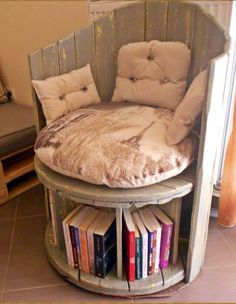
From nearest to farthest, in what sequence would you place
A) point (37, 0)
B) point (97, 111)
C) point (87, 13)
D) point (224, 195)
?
point (97, 111) → point (224, 195) → point (87, 13) → point (37, 0)

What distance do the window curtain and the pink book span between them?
0.38m

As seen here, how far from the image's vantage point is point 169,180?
0.98 metres

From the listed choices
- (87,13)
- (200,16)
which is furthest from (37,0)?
(200,16)

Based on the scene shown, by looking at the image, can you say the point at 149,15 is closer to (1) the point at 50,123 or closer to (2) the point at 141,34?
(2) the point at 141,34

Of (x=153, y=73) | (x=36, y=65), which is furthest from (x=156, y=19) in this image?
(x=36, y=65)

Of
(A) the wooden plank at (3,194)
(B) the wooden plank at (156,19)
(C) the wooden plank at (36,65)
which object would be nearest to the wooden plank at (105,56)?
(B) the wooden plank at (156,19)

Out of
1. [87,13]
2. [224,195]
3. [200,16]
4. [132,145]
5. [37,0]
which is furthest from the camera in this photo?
[37,0]

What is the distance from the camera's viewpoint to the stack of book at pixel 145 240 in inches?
41.4

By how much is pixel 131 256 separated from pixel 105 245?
100 millimetres

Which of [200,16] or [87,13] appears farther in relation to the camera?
[87,13]

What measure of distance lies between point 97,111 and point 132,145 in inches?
13.2

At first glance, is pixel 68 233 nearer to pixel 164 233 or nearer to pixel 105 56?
pixel 164 233

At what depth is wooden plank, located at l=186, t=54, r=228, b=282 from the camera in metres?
0.84

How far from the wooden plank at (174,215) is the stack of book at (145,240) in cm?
2
